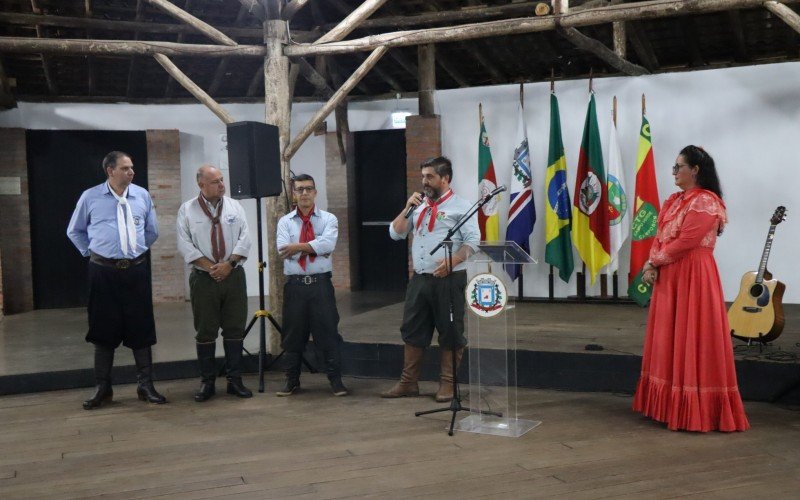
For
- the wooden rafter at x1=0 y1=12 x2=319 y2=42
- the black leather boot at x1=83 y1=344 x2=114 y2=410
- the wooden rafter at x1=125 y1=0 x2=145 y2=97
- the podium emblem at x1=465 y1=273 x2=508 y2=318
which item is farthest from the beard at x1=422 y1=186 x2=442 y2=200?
the wooden rafter at x1=125 y1=0 x2=145 y2=97

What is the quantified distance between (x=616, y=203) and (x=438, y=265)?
133 inches

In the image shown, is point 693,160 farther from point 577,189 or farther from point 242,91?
point 242,91

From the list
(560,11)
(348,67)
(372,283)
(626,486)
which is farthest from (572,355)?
(348,67)

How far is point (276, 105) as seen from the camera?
624 centimetres

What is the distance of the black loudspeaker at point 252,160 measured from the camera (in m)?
5.53

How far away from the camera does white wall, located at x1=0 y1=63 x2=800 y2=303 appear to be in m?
7.64

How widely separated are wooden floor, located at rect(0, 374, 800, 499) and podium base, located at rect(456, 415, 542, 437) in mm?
80

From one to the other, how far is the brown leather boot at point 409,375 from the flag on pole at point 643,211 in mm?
3015

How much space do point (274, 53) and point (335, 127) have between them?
12.8 ft

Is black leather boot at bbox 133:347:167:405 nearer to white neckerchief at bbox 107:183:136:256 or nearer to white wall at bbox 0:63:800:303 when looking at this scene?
white neckerchief at bbox 107:183:136:256

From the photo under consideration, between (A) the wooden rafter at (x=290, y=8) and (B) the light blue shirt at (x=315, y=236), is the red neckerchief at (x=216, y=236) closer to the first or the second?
(B) the light blue shirt at (x=315, y=236)

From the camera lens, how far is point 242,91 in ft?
34.0

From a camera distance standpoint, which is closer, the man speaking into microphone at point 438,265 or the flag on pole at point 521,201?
the man speaking into microphone at point 438,265

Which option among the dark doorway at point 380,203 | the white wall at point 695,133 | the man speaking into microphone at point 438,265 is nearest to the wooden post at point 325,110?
the man speaking into microphone at point 438,265
